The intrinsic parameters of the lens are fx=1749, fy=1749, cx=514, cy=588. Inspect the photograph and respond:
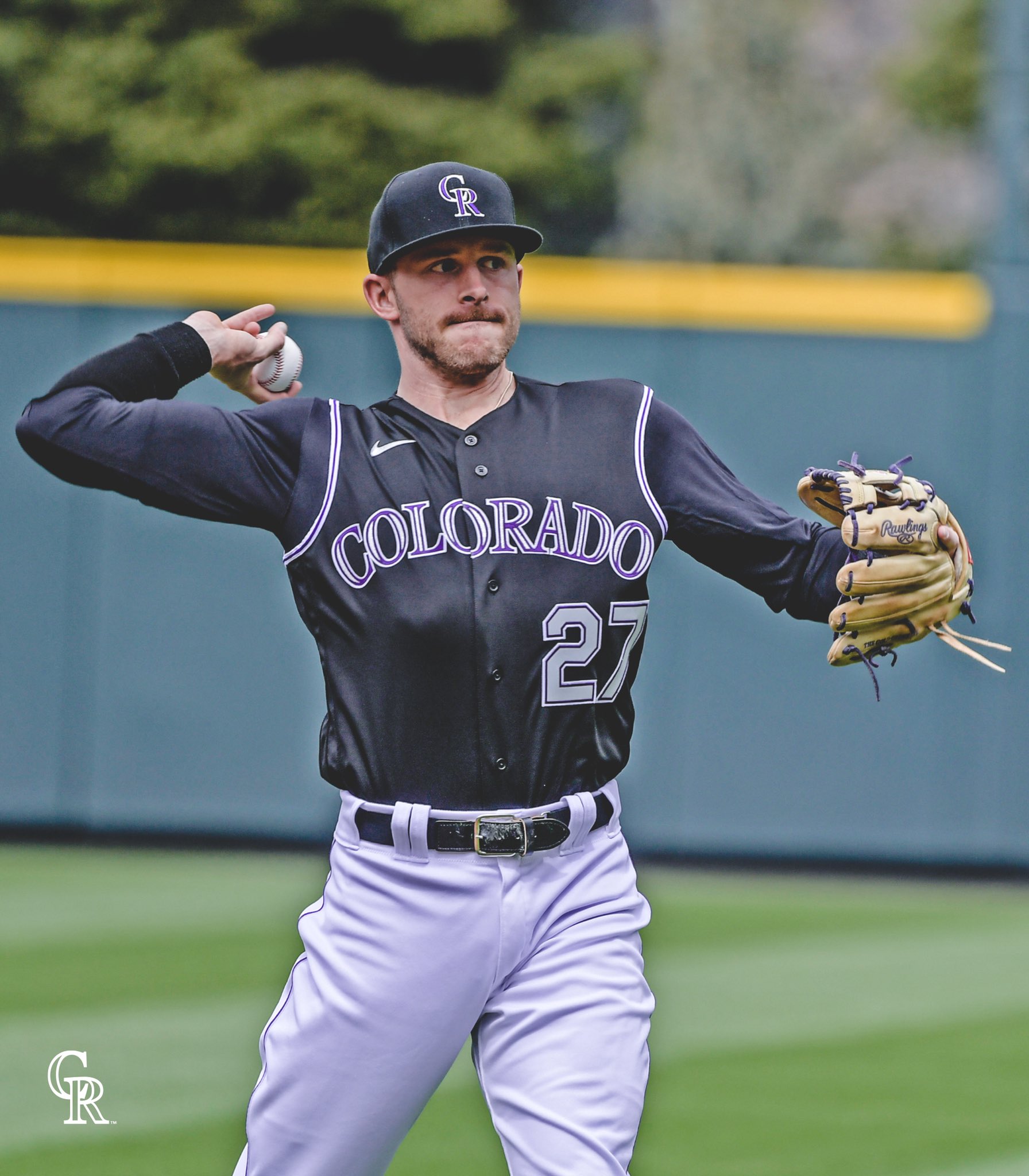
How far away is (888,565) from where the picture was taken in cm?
293

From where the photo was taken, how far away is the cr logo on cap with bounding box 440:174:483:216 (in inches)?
117

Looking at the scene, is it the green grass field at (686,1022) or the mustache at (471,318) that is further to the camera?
the green grass field at (686,1022)

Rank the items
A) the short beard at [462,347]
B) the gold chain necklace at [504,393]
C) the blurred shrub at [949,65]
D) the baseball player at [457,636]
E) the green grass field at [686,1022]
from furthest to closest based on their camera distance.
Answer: the blurred shrub at [949,65], the green grass field at [686,1022], the gold chain necklace at [504,393], the short beard at [462,347], the baseball player at [457,636]

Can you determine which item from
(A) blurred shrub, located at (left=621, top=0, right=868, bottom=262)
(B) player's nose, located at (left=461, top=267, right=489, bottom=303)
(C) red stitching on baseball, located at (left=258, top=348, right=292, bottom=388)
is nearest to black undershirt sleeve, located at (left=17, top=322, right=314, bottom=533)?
(C) red stitching on baseball, located at (left=258, top=348, right=292, bottom=388)

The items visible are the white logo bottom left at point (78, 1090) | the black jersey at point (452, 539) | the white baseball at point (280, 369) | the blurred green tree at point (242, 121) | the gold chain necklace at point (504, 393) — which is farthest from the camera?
the blurred green tree at point (242, 121)

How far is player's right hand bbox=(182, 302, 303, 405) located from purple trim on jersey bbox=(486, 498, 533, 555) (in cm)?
48

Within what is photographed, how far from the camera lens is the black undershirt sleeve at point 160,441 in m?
2.90

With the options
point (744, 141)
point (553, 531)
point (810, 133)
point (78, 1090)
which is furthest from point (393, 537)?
point (810, 133)

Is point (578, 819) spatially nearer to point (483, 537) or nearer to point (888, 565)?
point (483, 537)

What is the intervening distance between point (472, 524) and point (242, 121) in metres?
15.0

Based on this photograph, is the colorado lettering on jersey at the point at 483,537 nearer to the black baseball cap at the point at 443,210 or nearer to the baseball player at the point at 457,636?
the baseball player at the point at 457,636

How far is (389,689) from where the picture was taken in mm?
2896

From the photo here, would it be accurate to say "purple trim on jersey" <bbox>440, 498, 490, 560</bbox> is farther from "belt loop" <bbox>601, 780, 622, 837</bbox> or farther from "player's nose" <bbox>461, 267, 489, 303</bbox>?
A: "belt loop" <bbox>601, 780, 622, 837</bbox>

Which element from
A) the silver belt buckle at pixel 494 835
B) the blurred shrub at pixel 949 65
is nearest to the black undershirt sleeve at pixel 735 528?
the silver belt buckle at pixel 494 835
